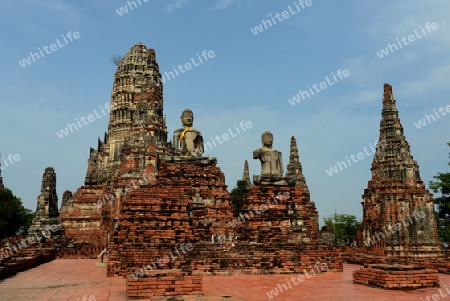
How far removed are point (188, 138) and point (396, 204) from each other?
16.6 m

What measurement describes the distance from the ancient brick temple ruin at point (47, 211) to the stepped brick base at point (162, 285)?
2639cm

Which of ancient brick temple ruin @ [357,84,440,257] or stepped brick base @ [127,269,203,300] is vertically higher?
ancient brick temple ruin @ [357,84,440,257]

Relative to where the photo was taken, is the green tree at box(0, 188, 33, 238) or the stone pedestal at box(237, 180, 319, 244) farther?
the green tree at box(0, 188, 33, 238)

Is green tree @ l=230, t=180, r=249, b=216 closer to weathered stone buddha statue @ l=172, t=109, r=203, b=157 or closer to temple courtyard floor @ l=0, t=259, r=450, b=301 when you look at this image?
weathered stone buddha statue @ l=172, t=109, r=203, b=157

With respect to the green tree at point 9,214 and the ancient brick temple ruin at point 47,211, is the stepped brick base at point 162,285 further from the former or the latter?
the green tree at point 9,214

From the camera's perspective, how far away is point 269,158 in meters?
13.1

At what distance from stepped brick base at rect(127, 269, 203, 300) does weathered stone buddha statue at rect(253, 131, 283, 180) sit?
6491 mm

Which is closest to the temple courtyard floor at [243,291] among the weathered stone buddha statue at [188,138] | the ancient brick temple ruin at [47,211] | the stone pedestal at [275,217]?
the stone pedestal at [275,217]

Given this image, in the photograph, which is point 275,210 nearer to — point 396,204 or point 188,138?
point 188,138

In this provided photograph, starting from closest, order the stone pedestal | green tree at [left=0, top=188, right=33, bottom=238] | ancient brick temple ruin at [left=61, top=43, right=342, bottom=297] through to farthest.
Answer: ancient brick temple ruin at [left=61, top=43, right=342, bottom=297]
the stone pedestal
green tree at [left=0, top=188, right=33, bottom=238]

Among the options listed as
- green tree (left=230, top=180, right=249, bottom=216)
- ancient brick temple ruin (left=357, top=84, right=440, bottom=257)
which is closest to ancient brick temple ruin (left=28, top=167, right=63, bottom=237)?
ancient brick temple ruin (left=357, top=84, right=440, bottom=257)

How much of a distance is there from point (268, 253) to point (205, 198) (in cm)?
398

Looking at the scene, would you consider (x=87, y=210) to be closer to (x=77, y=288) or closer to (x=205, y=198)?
(x=205, y=198)

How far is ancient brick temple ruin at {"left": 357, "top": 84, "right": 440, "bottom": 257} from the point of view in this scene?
24641 mm
